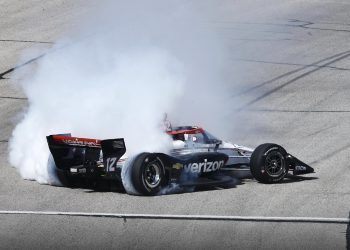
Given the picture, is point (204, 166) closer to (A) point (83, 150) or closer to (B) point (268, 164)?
(B) point (268, 164)

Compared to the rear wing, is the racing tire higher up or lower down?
lower down

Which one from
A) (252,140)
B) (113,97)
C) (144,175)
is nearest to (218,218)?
(144,175)

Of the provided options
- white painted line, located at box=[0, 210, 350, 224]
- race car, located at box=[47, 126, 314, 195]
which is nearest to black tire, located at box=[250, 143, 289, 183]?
race car, located at box=[47, 126, 314, 195]

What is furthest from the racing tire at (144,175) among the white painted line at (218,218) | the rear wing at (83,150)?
the white painted line at (218,218)

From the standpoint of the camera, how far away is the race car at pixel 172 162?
43.6 ft

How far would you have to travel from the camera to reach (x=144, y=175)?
13195 millimetres

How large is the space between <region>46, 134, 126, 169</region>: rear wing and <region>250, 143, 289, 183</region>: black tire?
2063mm

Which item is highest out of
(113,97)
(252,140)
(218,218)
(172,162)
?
(113,97)

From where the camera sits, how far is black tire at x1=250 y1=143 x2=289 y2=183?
14.0 metres

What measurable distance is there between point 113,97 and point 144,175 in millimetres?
2520

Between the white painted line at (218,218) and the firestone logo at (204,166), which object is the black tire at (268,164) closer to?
the firestone logo at (204,166)

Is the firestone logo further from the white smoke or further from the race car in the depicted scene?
the white smoke

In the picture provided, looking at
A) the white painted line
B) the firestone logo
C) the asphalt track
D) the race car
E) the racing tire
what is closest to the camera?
the asphalt track

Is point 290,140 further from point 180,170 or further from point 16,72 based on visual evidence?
point 16,72
